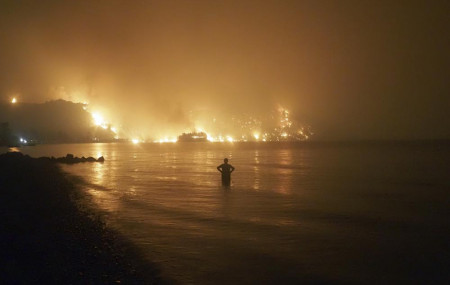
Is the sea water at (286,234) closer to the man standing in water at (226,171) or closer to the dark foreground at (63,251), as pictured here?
the dark foreground at (63,251)

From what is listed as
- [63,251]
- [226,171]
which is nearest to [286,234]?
[63,251]

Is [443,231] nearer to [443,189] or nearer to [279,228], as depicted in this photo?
[279,228]

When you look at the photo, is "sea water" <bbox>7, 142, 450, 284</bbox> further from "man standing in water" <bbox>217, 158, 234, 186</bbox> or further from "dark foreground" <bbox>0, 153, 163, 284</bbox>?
"man standing in water" <bbox>217, 158, 234, 186</bbox>

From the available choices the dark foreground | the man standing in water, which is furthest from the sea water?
the man standing in water

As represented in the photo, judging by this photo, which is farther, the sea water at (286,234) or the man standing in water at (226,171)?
the man standing in water at (226,171)

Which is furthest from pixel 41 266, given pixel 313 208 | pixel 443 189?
pixel 443 189

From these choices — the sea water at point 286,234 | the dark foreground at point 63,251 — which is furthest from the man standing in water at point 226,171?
the dark foreground at point 63,251

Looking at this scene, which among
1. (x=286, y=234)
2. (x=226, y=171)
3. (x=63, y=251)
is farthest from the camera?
(x=226, y=171)

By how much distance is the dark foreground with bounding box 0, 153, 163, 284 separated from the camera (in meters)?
9.71

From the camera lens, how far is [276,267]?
1151 cm

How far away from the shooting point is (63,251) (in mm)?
11711

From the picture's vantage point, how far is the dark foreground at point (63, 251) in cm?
971

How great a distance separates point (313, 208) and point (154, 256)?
12790 mm

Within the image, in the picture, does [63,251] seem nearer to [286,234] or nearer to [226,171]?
[286,234]
